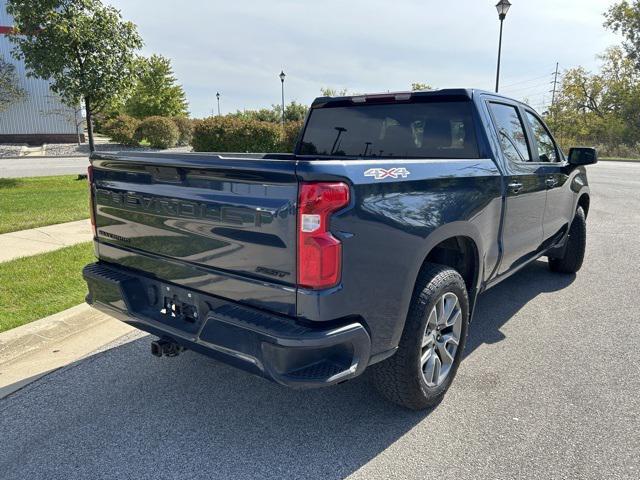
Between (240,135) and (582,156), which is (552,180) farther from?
(240,135)

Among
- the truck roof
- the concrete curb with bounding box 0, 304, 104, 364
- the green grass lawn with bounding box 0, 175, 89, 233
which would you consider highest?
the truck roof

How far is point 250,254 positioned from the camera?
229 centimetres

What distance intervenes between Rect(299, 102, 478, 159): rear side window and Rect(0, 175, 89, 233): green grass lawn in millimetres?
5833

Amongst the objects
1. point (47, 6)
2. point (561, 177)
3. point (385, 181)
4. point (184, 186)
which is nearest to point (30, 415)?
point (184, 186)

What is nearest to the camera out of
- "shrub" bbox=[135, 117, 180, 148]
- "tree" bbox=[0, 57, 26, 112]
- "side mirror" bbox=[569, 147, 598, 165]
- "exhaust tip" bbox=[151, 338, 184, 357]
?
"exhaust tip" bbox=[151, 338, 184, 357]

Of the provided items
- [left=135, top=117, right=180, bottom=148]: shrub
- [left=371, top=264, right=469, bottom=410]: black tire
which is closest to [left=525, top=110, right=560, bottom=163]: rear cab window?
[left=371, top=264, right=469, bottom=410]: black tire

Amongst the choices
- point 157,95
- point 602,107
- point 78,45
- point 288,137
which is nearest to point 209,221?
point 78,45

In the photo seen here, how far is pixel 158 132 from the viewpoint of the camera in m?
33.8

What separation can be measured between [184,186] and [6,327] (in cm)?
246

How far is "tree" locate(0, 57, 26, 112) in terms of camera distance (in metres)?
31.8

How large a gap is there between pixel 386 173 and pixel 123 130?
3590cm

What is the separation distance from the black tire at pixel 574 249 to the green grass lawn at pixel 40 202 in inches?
301

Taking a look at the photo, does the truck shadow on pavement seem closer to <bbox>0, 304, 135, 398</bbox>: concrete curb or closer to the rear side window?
<bbox>0, 304, 135, 398</bbox>: concrete curb

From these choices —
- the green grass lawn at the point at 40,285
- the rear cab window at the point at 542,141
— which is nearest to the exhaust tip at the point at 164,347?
the green grass lawn at the point at 40,285
